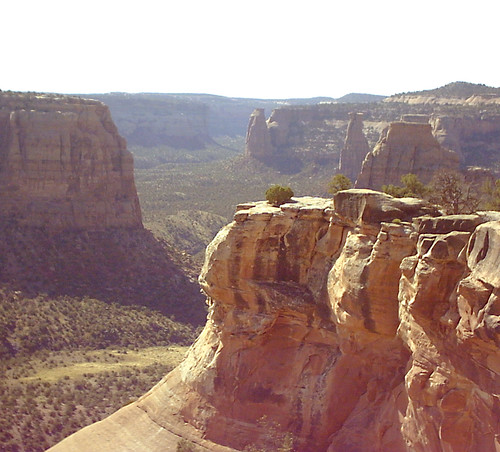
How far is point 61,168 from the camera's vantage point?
231ft

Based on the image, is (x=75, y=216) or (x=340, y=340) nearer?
(x=340, y=340)

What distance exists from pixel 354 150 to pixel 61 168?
56421mm

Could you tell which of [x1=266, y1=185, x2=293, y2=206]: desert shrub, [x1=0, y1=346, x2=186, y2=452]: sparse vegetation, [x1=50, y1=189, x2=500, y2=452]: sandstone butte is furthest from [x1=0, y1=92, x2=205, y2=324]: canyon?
[x1=266, y1=185, x2=293, y2=206]: desert shrub

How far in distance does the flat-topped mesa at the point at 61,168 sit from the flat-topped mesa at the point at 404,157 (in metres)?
22.6

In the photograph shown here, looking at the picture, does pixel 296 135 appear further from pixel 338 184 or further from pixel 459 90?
pixel 338 184

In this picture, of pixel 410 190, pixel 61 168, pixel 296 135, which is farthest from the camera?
pixel 296 135

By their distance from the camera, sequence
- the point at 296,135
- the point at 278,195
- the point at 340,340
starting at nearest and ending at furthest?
1. the point at 340,340
2. the point at 278,195
3. the point at 296,135

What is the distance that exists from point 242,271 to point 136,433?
809cm

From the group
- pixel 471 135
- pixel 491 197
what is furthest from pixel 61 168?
pixel 471 135

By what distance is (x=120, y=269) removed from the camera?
228 ft

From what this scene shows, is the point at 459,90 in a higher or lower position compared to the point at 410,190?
higher

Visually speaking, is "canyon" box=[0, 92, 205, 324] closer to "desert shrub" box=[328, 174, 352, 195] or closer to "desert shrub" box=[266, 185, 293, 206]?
"desert shrub" box=[328, 174, 352, 195]

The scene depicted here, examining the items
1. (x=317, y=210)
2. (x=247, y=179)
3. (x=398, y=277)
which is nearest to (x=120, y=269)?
(x=317, y=210)

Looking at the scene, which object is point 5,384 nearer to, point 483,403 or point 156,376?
point 156,376
